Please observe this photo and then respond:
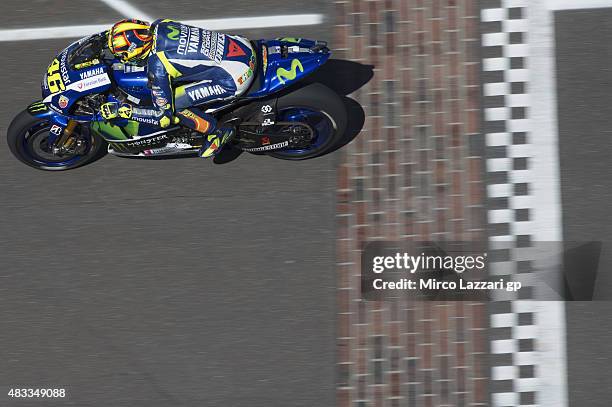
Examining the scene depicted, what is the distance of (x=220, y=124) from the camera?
31.2ft

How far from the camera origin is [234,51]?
8.95 meters

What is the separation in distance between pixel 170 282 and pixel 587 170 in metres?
5.59

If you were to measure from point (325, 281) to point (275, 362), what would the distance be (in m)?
1.20

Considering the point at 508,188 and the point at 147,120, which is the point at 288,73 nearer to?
the point at 147,120

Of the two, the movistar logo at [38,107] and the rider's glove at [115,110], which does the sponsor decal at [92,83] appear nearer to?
the rider's glove at [115,110]

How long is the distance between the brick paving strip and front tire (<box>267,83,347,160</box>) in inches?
16.4

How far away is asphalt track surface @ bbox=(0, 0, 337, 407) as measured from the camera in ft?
32.6

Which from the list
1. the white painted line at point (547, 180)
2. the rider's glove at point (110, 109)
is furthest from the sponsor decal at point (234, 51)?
the white painted line at point (547, 180)

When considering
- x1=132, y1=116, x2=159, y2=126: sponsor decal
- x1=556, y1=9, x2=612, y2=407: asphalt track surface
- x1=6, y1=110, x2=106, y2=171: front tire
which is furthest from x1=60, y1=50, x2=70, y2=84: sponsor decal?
x1=556, y1=9, x2=612, y2=407: asphalt track surface

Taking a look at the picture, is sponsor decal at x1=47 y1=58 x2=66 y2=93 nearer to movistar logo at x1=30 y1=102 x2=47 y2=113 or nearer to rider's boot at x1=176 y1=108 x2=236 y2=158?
movistar logo at x1=30 y1=102 x2=47 y2=113

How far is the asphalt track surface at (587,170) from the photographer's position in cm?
976

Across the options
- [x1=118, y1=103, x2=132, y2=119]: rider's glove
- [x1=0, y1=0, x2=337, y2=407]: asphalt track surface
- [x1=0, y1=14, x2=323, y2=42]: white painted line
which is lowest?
[x1=0, y1=0, x2=337, y2=407]: asphalt track surface

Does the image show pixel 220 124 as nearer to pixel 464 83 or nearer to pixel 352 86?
pixel 352 86

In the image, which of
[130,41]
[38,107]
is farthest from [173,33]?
[38,107]
